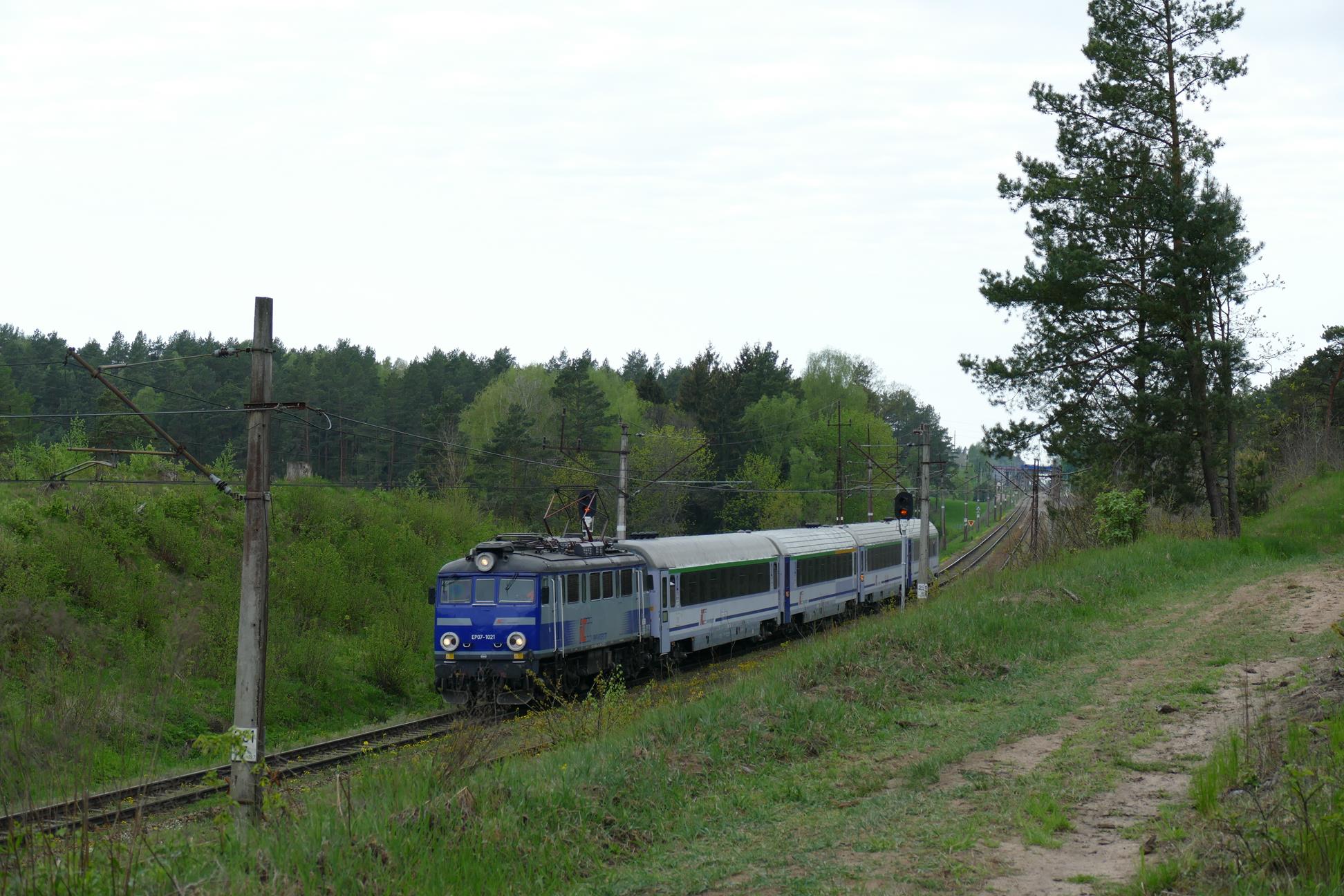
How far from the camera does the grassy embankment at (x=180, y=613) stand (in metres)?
19.6

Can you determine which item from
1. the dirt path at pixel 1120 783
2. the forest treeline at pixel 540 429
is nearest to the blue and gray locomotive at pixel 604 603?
the dirt path at pixel 1120 783

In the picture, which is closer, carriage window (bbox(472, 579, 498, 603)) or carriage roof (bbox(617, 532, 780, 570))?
carriage window (bbox(472, 579, 498, 603))

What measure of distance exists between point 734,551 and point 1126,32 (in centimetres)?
1847

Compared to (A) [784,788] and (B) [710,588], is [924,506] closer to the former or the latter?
(B) [710,588]

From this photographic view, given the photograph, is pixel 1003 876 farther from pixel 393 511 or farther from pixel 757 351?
pixel 757 351

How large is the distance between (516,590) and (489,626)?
79 cm

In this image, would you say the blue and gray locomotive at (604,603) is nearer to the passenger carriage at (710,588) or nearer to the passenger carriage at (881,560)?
the passenger carriage at (710,588)

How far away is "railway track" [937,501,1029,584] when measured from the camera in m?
52.2

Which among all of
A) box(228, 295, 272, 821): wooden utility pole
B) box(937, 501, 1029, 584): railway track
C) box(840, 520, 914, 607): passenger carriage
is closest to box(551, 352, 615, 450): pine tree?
box(937, 501, 1029, 584): railway track

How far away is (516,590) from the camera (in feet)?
65.1

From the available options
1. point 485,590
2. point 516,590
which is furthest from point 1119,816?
point 485,590

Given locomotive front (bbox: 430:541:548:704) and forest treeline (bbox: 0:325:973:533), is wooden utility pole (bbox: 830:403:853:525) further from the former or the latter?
locomotive front (bbox: 430:541:548:704)

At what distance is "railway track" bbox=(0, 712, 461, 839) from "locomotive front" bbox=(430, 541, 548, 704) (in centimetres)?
80

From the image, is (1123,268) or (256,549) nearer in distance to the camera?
(256,549)
